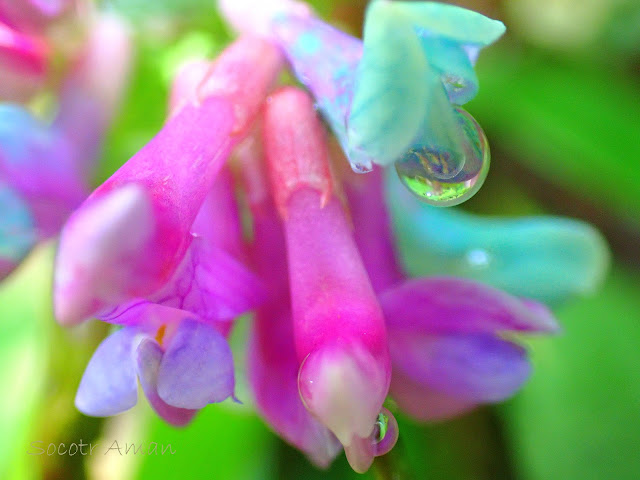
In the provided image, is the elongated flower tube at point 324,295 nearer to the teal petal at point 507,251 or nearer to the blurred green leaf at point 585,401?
the teal petal at point 507,251

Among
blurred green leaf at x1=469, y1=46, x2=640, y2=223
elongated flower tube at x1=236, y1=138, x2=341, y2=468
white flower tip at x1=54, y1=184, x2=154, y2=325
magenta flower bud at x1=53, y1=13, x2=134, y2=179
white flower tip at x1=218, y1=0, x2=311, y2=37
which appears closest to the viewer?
white flower tip at x1=54, y1=184, x2=154, y2=325

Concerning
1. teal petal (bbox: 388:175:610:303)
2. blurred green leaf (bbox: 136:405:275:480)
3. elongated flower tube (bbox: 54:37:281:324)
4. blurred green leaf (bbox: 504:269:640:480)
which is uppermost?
elongated flower tube (bbox: 54:37:281:324)

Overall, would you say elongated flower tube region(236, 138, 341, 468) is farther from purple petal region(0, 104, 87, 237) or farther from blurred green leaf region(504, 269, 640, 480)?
blurred green leaf region(504, 269, 640, 480)

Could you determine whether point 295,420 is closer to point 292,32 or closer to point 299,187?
point 299,187

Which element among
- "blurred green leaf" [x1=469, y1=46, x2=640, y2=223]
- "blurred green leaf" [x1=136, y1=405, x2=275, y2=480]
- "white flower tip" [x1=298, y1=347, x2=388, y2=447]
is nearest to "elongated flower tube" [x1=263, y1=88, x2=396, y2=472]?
"white flower tip" [x1=298, y1=347, x2=388, y2=447]

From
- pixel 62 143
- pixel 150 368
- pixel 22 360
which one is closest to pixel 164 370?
pixel 150 368
